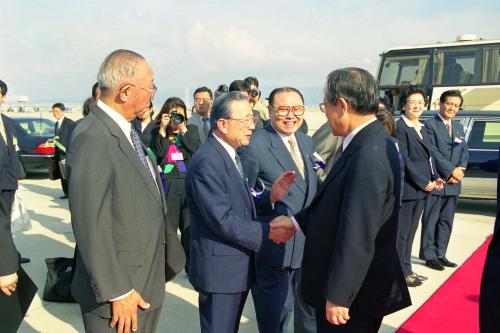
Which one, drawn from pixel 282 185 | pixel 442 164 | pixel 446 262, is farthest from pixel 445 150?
Answer: pixel 282 185

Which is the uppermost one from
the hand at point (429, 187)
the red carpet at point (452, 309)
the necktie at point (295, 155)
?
the necktie at point (295, 155)

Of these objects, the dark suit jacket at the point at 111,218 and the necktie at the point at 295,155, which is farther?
the necktie at the point at 295,155

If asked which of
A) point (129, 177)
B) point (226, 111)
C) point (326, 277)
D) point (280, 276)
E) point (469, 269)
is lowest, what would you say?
point (469, 269)

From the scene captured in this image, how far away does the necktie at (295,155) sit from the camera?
10.2 ft

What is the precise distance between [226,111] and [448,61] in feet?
35.3

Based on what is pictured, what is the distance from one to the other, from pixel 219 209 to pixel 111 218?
0.61 metres

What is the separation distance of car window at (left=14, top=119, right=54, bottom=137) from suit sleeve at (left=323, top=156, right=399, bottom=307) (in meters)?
12.1

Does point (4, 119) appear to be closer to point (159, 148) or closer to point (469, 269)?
point (159, 148)

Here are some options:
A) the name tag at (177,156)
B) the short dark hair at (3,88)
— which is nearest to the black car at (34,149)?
the short dark hair at (3,88)

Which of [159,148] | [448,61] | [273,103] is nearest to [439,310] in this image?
[273,103]

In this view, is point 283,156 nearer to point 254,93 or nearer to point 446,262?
point 254,93

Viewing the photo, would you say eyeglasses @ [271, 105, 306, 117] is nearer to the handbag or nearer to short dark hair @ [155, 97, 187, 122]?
short dark hair @ [155, 97, 187, 122]

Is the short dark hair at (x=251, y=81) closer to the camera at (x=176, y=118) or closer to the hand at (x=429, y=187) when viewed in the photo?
the camera at (x=176, y=118)

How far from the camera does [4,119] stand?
4.74 metres
